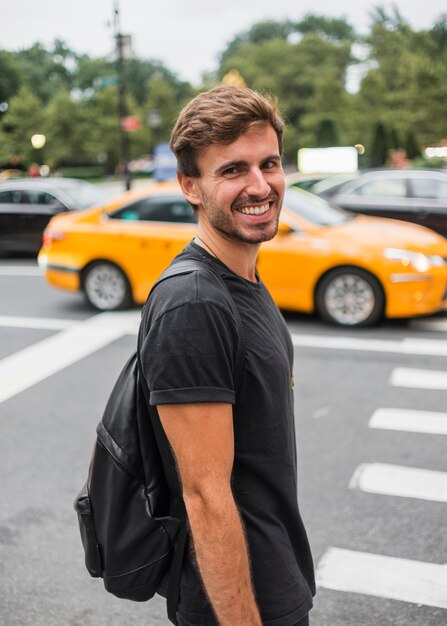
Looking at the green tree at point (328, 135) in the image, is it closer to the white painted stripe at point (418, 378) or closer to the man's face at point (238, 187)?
the white painted stripe at point (418, 378)

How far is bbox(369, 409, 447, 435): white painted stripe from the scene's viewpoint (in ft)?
18.7

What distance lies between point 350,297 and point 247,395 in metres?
6.94

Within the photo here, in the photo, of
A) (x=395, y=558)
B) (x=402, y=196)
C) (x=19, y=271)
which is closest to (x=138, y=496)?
(x=395, y=558)

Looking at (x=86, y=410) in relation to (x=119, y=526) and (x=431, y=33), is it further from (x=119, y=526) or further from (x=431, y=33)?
(x=431, y=33)

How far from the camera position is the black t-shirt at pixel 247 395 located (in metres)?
1.67

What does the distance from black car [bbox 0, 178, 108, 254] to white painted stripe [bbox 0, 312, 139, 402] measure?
200 inches

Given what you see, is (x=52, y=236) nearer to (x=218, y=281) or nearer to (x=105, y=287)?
(x=105, y=287)

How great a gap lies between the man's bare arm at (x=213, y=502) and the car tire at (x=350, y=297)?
692cm

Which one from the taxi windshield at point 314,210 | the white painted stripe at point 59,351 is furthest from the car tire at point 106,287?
the taxi windshield at point 314,210

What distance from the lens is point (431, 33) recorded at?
71.6 m

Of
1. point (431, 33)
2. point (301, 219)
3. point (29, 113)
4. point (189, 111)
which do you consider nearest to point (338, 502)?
point (189, 111)

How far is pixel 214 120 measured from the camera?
185 cm

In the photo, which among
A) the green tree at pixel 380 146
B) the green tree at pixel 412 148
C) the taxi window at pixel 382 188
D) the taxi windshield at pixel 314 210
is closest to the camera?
the taxi windshield at pixel 314 210

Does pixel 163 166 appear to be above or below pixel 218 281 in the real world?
above
